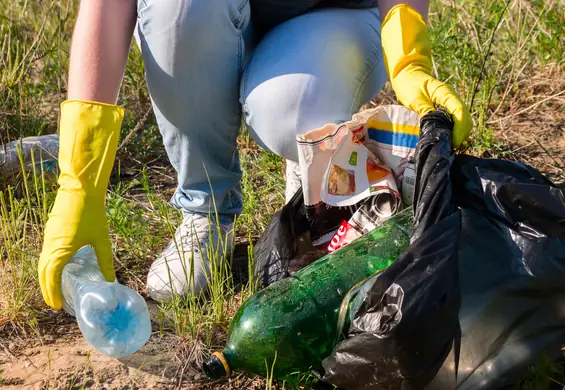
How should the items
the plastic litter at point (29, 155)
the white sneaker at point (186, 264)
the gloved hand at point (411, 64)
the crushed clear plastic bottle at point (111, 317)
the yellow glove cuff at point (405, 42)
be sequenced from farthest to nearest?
the plastic litter at point (29, 155)
the white sneaker at point (186, 264)
the yellow glove cuff at point (405, 42)
the gloved hand at point (411, 64)
the crushed clear plastic bottle at point (111, 317)

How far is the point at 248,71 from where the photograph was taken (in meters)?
1.96

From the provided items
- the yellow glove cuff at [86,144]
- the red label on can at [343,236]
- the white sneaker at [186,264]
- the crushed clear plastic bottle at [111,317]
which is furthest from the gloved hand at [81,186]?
the red label on can at [343,236]

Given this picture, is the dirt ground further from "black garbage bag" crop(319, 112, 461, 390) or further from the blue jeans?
the blue jeans

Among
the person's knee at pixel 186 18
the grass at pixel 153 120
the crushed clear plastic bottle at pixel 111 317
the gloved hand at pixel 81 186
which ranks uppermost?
the person's knee at pixel 186 18

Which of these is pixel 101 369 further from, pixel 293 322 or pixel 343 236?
pixel 343 236

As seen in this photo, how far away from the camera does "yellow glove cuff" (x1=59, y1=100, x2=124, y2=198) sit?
5.54 feet

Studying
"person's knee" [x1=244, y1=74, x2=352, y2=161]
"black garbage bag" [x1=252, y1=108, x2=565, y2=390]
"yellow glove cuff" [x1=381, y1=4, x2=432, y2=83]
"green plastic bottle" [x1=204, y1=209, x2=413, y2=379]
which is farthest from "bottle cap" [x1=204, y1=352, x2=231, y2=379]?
"yellow glove cuff" [x1=381, y1=4, x2=432, y2=83]

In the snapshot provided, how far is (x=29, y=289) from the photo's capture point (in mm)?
1949

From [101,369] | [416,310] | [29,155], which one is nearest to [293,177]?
[101,369]

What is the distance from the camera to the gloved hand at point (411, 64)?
164 centimetres

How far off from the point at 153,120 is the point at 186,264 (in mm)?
1294

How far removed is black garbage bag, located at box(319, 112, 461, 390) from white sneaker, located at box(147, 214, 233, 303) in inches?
21.2

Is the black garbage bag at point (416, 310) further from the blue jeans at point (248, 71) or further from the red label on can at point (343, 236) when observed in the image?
the blue jeans at point (248, 71)

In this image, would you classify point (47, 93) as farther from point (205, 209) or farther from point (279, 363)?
point (279, 363)
